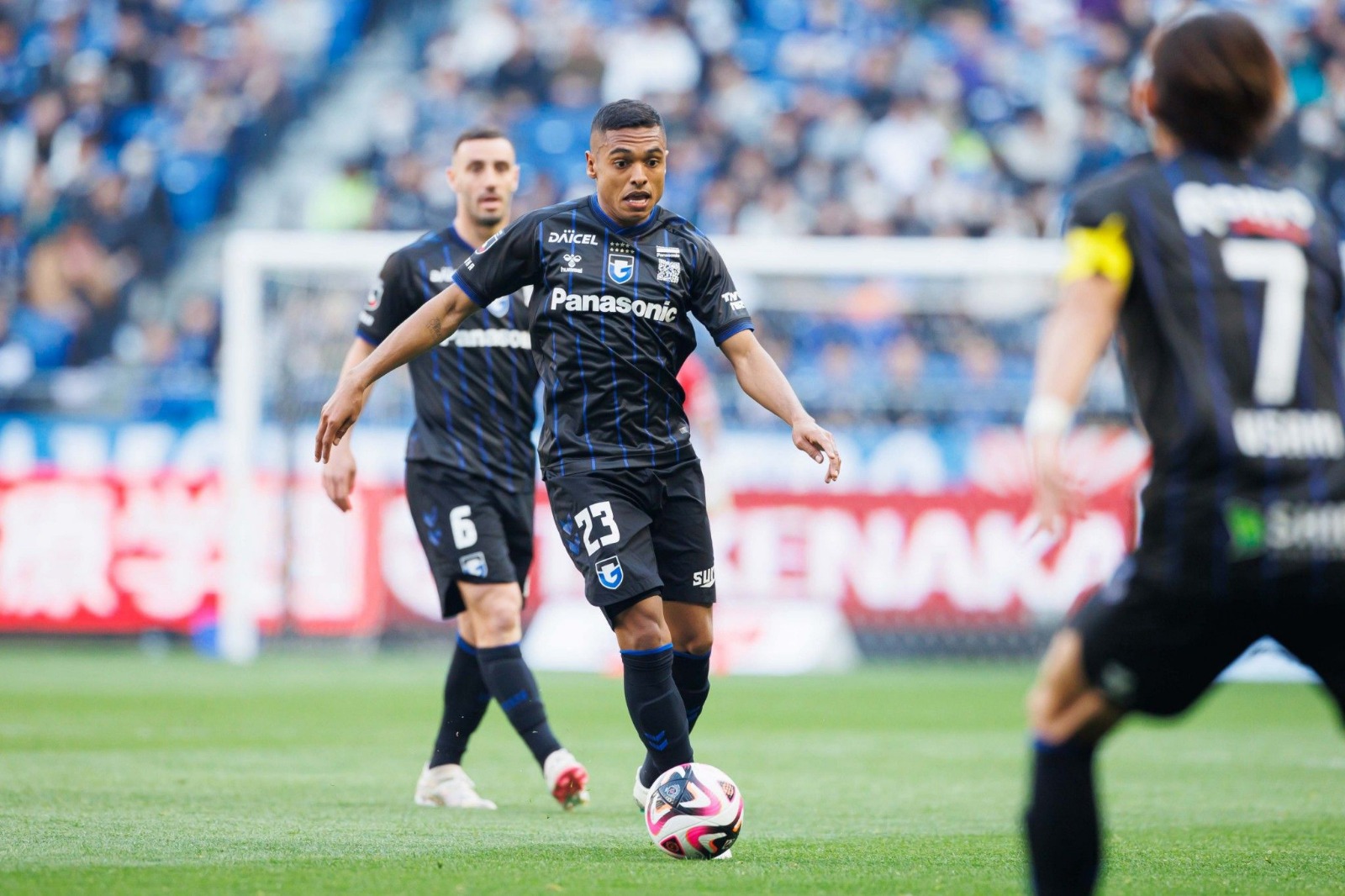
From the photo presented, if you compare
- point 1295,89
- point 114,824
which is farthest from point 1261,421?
point 1295,89

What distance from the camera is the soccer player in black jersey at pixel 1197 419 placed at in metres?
3.39

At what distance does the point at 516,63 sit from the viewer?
21.5m

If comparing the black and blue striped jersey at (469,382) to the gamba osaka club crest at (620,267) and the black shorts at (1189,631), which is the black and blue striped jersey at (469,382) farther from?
the black shorts at (1189,631)

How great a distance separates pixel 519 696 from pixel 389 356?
210cm

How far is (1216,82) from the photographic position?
11.6 feet

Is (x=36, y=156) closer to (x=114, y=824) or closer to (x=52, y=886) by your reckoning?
(x=114, y=824)

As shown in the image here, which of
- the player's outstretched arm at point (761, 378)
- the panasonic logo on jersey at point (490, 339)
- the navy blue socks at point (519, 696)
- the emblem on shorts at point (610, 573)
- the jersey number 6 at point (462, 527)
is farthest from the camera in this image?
the panasonic logo on jersey at point (490, 339)

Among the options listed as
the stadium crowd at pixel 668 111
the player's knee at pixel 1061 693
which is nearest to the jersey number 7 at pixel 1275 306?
the player's knee at pixel 1061 693

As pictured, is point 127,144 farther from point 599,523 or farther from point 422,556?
point 599,523

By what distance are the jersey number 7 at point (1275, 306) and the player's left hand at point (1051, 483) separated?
413mm

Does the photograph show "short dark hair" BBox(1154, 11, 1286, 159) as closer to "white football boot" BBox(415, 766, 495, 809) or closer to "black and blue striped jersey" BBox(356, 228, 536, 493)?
"black and blue striped jersey" BBox(356, 228, 536, 493)

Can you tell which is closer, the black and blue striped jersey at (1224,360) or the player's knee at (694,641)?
the black and blue striped jersey at (1224,360)

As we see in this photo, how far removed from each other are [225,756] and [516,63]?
1433 centimetres

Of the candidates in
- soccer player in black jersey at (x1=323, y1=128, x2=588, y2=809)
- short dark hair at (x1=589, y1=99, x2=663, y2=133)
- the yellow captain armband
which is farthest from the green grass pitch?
short dark hair at (x1=589, y1=99, x2=663, y2=133)
